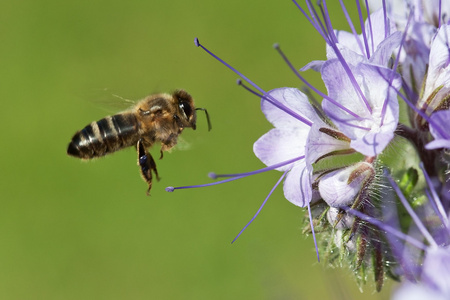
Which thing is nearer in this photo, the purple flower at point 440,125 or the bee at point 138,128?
the purple flower at point 440,125

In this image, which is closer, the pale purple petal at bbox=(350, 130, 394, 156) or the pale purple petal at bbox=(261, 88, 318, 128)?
the pale purple petal at bbox=(350, 130, 394, 156)

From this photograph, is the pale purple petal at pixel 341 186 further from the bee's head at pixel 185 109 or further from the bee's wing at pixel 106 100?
the bee's wing at pixel 106 100

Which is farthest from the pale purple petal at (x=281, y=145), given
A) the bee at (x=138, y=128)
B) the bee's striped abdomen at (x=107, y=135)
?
the bee's striped abdomen at (x=107, y=135)

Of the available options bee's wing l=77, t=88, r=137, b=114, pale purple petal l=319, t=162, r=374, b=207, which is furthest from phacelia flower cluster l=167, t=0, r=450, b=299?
bee's wing l=77, t=88, r=137, b=114

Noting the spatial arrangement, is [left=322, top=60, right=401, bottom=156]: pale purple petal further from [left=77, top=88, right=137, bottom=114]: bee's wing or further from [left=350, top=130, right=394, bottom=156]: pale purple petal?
[left=77, top=88, right=137, bottom=114]: bee's wing

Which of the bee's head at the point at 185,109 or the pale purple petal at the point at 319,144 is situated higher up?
the bee's head at the point at 185,109

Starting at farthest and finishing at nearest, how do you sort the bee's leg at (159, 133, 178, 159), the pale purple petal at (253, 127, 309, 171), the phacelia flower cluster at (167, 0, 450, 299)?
1. the bee's leg at (159, 133, 178, 159)
2. the pale purple petal at (253, 127, 309, 171)
3. the phacelia flower cluster at (167, 0, 450, 299)

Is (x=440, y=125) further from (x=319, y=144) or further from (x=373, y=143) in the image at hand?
(x=319, y=144)

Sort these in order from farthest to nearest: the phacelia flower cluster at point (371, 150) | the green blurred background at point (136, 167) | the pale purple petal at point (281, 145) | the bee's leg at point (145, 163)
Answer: the green blurred background at point (136, 167) → the bee's leg at point (145, 163) → the pale purple petal at point (281, 145) → the phacelia flower cluster at point (371, 150)

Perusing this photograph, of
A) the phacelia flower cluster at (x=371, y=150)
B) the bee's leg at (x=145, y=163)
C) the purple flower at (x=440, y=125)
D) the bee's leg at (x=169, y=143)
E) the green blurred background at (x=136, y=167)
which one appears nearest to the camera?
the purple flower at (x=440, y=125)
